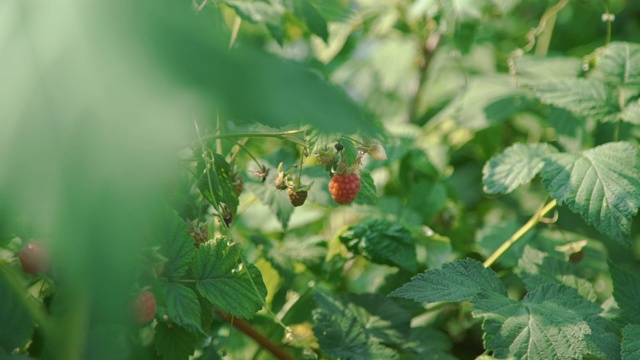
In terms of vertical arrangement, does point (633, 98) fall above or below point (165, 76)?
below

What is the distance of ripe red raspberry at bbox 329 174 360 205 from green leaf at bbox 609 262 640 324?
1.56ft

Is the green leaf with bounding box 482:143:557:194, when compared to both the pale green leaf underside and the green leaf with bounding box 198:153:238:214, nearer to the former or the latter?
the pale green leaf underside

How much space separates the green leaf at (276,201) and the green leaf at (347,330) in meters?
0.15

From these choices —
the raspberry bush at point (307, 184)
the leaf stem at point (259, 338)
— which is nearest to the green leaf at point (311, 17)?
the raspberry bush at point (307, 184)

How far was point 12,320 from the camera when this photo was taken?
922 millimetres

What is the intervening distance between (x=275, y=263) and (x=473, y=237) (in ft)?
2.23

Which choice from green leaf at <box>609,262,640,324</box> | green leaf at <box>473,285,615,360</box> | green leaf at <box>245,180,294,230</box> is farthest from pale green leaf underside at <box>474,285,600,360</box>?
green leaf at <box>245,180,294,230</box>

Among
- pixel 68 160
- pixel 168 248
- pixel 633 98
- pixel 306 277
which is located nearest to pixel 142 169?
pixel 68 160

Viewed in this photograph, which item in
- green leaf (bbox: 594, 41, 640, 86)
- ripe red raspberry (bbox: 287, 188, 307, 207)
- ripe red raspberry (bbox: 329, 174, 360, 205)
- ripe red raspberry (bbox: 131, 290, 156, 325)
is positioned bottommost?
ripe red raspberry (bbox: 131, 290, 156, 325)

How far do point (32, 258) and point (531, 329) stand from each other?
0.69 m

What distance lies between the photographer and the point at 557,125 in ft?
5.49

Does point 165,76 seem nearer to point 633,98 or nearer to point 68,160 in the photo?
point 68,160

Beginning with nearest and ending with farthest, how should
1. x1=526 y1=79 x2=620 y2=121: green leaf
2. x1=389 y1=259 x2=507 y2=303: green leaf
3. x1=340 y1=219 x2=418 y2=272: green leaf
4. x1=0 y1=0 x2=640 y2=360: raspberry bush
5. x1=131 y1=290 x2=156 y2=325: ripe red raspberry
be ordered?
x1=0 y1=0 x2=640 y2=360: raspberry bush < x1=131 y1=290 x2=156 y2=325: ripe red raspberry < x1=389 y1=259 x2=507 y2=303: green leaf < x1=340 y1=219 x2=418 y2=272: green leaf < x1=526 y1=79 x2=620 y2=121: green leaf

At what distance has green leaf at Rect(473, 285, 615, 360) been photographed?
924mm
